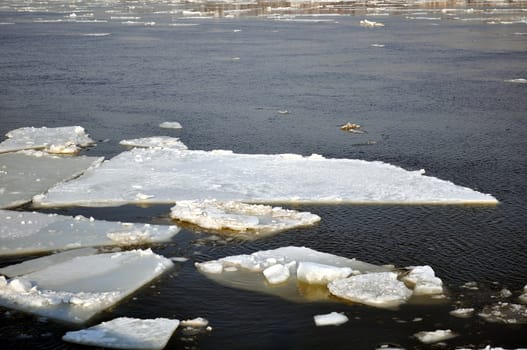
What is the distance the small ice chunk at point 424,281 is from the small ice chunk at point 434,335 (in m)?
0.74

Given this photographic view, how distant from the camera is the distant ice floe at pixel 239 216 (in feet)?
29.0

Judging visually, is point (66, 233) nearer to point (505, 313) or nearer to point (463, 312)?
point (463, 312)

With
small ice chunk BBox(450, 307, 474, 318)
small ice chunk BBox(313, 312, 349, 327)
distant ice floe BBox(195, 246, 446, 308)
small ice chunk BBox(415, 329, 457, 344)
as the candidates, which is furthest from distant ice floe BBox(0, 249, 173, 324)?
small ice chunk BBox(450, 307, 474, 318)

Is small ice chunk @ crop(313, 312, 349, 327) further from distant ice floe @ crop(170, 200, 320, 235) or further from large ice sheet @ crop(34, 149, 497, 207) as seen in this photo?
large ice sheet @ crop(34, 149, 497, 207)

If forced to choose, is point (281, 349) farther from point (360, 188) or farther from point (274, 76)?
point (274, 76)

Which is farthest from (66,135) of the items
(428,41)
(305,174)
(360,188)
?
(428,41)

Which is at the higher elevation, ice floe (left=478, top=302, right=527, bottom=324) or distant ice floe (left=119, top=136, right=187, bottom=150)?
distant ice floe (left=119, top=136, right=187, bottom=150)

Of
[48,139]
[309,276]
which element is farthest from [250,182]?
[48,139]

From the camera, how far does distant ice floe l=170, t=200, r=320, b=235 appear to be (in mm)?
8844

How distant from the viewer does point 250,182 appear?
1064cm

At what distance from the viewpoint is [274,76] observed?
20109mm

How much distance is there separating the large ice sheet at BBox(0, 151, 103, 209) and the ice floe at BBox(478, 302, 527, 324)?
20.1 ft

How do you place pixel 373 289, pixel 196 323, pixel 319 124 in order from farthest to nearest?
1. pixel 319 124
2. pixel 373 289
3. pixel 196 323

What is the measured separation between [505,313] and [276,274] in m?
Answer: 2.17
